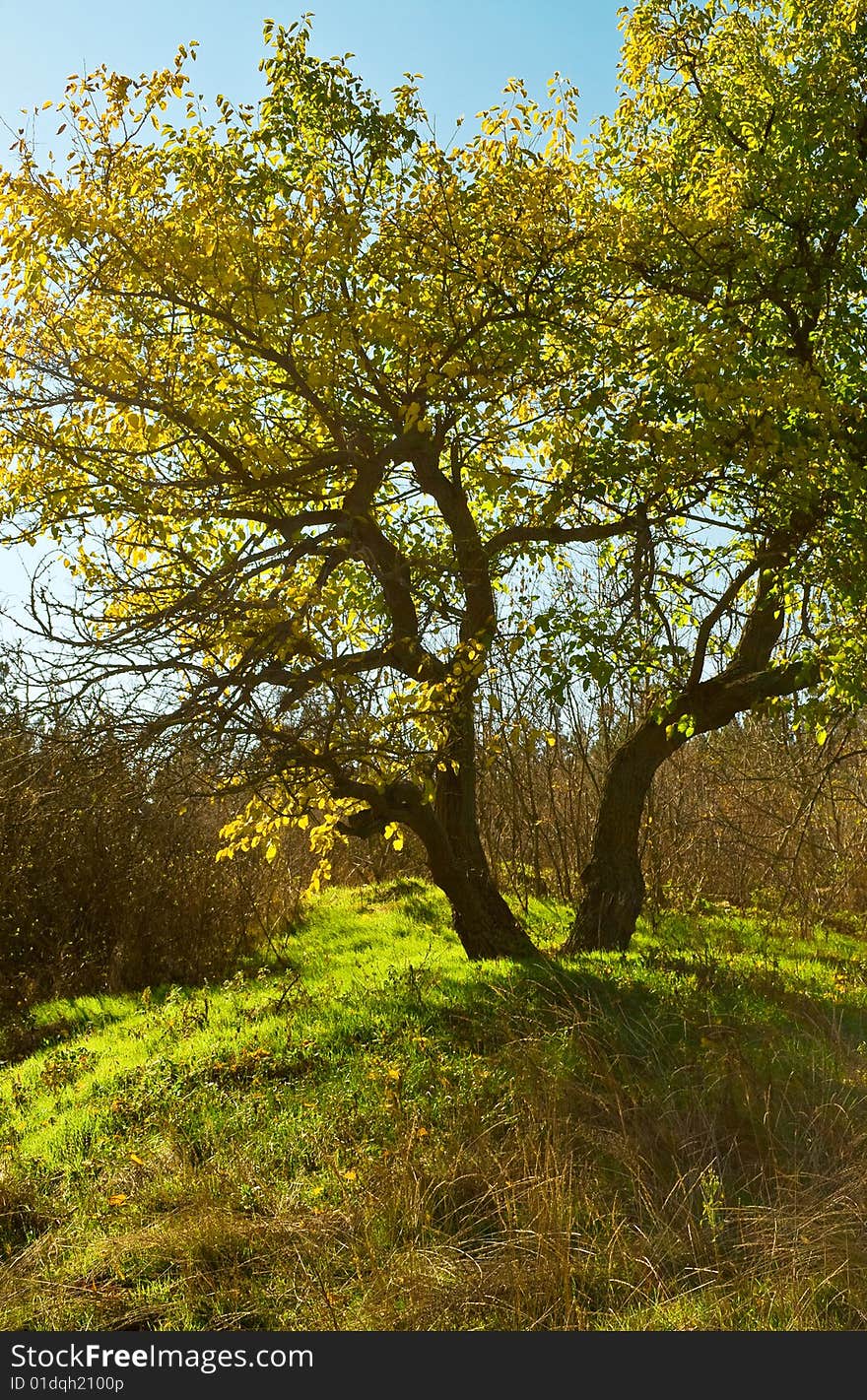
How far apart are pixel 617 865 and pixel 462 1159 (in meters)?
4.83

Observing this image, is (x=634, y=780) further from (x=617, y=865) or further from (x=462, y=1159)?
(x=462, y=1159)

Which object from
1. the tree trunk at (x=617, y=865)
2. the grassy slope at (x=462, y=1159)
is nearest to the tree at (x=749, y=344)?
the tree trunk at (x=617, y=865)

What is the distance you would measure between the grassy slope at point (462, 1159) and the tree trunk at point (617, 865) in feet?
1.66

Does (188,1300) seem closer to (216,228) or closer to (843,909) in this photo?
(216,228)

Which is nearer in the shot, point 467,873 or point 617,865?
point 467,873

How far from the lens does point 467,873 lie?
1030 cm

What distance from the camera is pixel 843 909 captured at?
47.9ft

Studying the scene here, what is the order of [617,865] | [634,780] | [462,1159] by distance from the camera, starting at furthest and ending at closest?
[634,780] → [617,865] → [462,1159]

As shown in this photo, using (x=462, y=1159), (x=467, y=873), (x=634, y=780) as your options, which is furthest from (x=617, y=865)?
(x=462, y=1159)

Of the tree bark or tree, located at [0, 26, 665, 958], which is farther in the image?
the tree bark

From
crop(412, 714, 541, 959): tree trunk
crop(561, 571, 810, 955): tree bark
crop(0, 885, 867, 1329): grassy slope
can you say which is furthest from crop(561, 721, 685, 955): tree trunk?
crop(412, 714, 541, 959): tree trunk

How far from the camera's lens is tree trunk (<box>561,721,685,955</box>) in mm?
10695

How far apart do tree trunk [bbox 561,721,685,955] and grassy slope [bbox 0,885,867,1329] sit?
0.50m

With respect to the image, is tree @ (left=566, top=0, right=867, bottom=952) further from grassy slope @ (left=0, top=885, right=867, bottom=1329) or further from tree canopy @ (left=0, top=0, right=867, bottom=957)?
grassy slope @ (left=0, top=885, right=867, bottom=1329)
